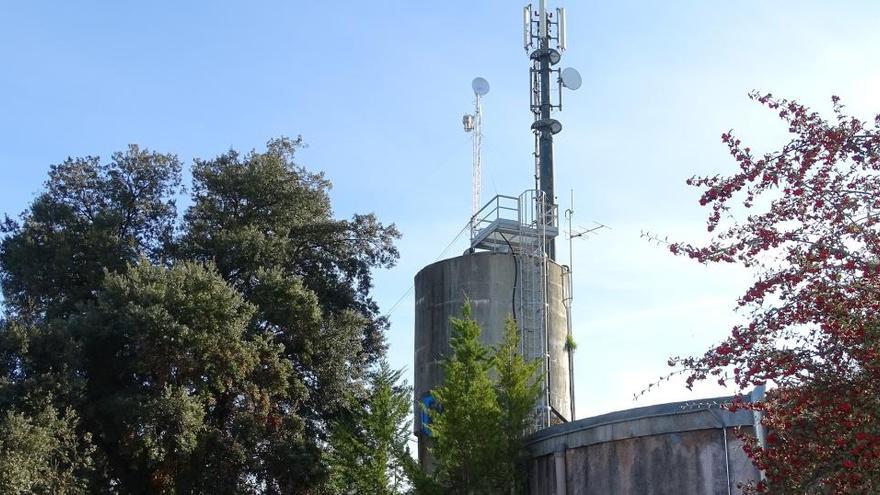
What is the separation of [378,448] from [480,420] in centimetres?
509

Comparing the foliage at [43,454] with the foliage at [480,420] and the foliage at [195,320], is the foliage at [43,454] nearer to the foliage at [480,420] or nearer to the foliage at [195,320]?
the foliage at [195,320]

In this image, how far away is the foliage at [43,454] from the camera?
2881cm

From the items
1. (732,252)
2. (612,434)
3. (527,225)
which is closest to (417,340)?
(527,225)

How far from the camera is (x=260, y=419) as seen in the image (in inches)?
1379

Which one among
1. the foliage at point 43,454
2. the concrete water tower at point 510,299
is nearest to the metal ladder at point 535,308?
the concrete water tower at point 510,299

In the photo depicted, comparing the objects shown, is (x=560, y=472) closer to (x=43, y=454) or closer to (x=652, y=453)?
(x=652, y=453)

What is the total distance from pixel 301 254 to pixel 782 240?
31.0 metres

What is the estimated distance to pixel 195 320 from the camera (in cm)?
3403

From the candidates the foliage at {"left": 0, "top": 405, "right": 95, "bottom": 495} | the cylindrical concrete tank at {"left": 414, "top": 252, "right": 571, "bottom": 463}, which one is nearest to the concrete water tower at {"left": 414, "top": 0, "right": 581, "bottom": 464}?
the cylindrical concrete tank at {"left": 414, "top": 252, "right": 571, "bottom": 463}

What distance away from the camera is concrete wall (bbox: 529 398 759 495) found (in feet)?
74.7

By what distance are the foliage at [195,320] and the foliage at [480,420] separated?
9091mm

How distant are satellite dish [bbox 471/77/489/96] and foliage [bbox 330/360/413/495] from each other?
12.4 meters

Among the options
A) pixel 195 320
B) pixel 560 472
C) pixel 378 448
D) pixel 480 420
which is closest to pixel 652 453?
pixel 560 472

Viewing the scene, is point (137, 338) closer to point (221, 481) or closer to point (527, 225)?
point (221, 481)
